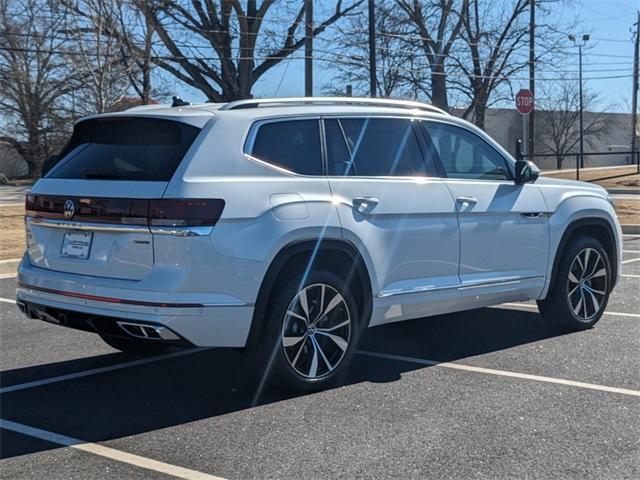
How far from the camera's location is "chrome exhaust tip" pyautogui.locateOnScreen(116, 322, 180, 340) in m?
4.63

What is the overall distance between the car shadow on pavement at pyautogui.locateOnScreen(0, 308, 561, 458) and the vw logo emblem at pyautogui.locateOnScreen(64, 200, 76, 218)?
1.23 m

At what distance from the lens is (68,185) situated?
17.0 ft

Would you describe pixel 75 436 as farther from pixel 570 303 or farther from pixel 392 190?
pixel 570 303

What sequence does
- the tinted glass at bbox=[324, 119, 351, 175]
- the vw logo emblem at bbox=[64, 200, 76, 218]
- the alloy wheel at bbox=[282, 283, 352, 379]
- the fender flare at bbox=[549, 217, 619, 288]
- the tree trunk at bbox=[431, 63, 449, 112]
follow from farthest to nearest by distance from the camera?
1. the tree trunk at bbox=[431, 63, 449, 112]
2. the fender flare at bbox=[549, 217, 619, 288]
3. the tinted glass at bbox=[324, 119, 351, 175]
4. the alloy wheel at bbox=[282, 283, 352, 379]
5. the vw logo emblem at bbox=[64, 200, 76, 218]

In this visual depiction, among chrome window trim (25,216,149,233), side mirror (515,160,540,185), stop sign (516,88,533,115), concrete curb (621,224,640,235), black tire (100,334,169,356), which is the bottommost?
concrete curb (621,224,640,235)

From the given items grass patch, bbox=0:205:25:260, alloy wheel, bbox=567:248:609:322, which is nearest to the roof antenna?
alloy wheel, bbox=567:248:609:322

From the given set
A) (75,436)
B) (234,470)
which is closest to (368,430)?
(234,470)

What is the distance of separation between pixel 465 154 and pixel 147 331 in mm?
3133

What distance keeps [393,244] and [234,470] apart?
219cm

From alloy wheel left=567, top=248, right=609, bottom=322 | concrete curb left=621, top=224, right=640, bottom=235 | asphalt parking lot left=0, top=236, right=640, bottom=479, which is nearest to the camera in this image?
asphalt parking lot left=0, top=236, right=640, bottom=479

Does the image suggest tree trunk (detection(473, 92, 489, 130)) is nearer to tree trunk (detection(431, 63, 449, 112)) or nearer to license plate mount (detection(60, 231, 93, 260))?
tree trunk (detection(431, 63, 449, 112))

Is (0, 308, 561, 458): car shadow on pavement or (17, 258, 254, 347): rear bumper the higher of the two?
(17, 258, 254, 347): rear bumper

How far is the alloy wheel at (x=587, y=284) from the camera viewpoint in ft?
23.2

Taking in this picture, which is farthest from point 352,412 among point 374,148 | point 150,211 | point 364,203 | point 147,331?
point 374,148
